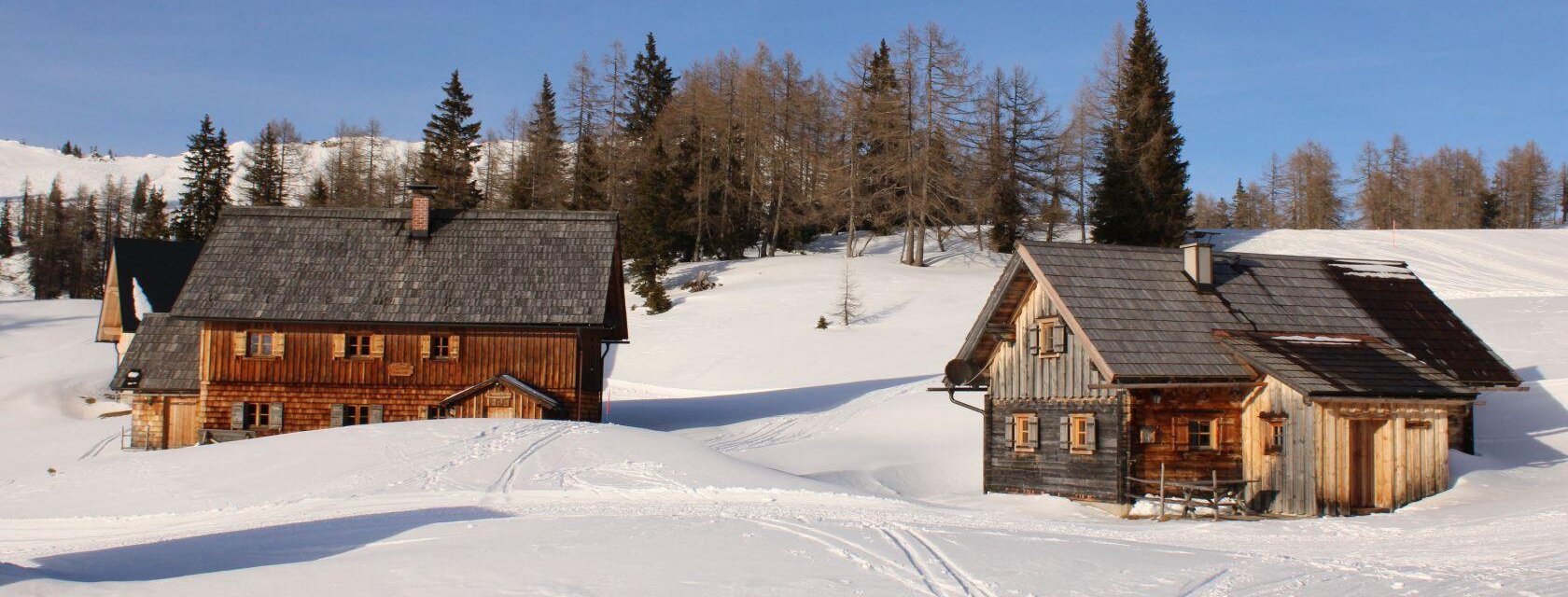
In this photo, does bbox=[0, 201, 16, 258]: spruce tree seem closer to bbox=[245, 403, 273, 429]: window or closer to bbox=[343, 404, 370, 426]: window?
bbox=[245, 403, 273, 429]: window

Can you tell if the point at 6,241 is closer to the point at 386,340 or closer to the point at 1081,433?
the point at 386,340

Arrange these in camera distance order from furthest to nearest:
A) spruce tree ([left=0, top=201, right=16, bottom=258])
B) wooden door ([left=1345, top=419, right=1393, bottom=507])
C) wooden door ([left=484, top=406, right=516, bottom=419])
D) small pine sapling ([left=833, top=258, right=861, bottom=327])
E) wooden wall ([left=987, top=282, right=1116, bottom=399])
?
spruce tree ([left=0, top=201, right=16, bottom=258]), small pine sapling ([left=833, top=258, right=861, bottom=327]), wooden door ([left=484, top=406, right=516, bottom=419]), wooden wall ([left=987, top=282, right=1116, bottom=399]), wooden door ([left=1345, top=419, right=1393, bottom=507])

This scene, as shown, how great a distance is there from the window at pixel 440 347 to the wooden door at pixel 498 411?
1894mm

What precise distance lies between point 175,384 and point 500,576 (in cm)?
2878

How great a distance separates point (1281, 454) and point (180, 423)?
31.2 metres

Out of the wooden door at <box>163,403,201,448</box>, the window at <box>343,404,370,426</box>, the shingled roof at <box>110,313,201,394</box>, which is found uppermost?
the shingled roof at <box>110,313,201,394</box>

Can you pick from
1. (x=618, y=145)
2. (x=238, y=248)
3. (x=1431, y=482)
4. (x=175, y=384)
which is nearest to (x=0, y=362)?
(x=175, y=384)

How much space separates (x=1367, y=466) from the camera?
21.9m

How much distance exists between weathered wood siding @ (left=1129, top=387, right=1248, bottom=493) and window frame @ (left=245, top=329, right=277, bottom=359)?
23.5 meters

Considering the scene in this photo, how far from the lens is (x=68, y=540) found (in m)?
16.3

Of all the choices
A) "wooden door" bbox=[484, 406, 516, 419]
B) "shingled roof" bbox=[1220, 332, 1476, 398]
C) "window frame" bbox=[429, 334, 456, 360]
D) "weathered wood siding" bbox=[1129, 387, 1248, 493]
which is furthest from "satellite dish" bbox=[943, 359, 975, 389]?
"window frame" bbox=[429, 334, 456, 360]

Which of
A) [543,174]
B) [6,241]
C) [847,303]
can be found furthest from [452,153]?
[6,241]

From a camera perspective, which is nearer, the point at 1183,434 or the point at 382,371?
the point at 1183,434

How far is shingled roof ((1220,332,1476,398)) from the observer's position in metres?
21.5
